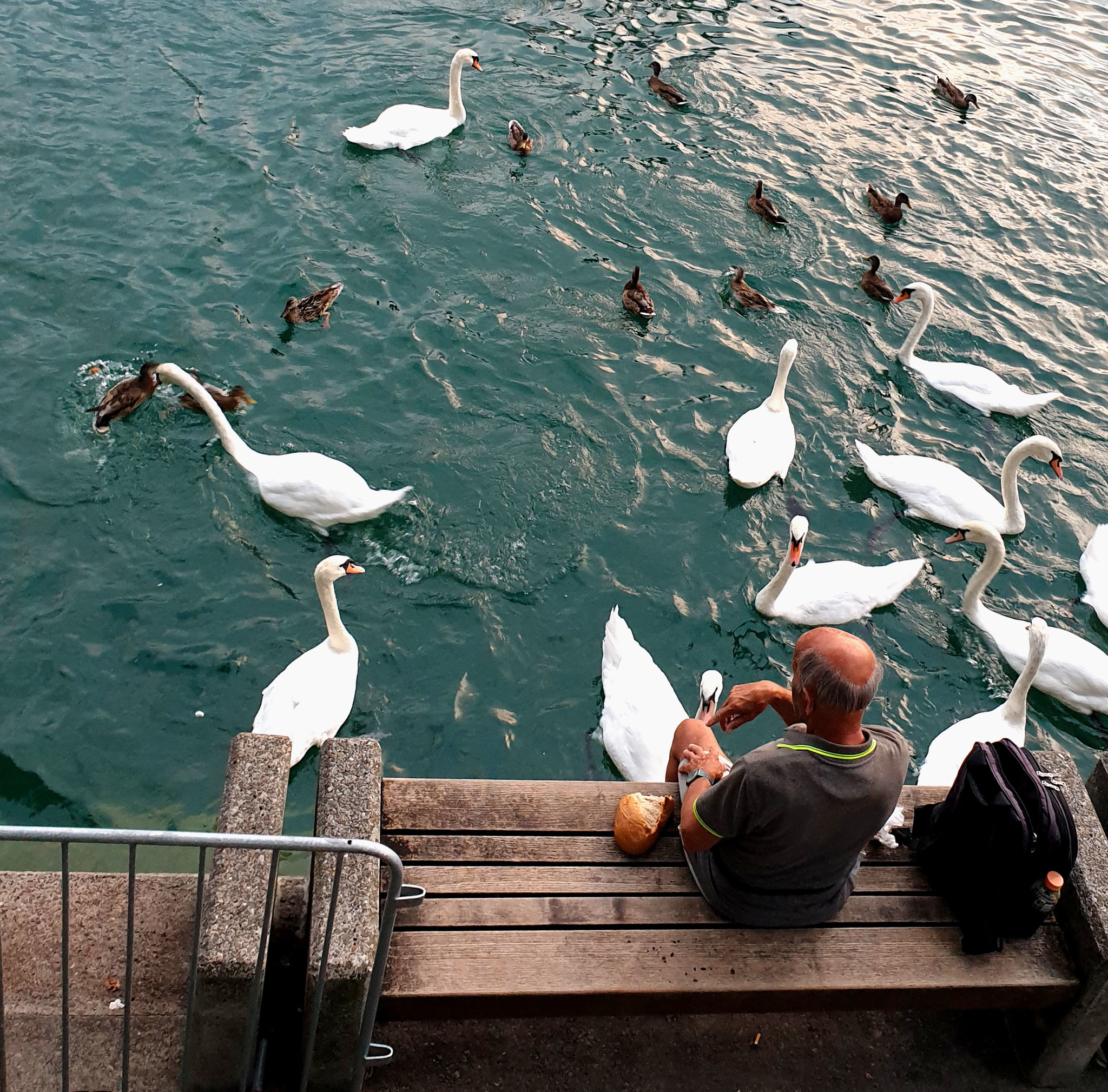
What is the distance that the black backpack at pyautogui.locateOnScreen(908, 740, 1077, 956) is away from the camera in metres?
4.21

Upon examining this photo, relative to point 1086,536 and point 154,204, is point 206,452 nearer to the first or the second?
point 154,204

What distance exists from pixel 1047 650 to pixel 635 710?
3.44 meters

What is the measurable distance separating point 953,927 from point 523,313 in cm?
768

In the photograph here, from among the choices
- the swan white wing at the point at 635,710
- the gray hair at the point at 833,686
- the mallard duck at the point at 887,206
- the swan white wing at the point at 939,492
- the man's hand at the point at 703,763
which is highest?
the gray hair at the point at 833,686

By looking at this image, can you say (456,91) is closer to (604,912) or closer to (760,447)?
(760,447)

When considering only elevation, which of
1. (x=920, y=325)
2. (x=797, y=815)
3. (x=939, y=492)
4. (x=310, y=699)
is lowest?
(x=310, y=699)

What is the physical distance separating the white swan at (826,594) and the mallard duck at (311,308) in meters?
5.03

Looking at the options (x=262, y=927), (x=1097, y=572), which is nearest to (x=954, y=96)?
(x=1097, y=572)

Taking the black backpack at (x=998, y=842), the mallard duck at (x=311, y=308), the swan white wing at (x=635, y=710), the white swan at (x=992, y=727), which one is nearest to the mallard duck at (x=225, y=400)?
the mallard duck at (x=311, y=308)

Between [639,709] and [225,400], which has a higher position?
[639,709]

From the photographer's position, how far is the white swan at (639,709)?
658cm

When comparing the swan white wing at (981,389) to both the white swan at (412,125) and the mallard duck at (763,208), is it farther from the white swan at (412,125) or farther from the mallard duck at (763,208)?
the white swan at (412,125)

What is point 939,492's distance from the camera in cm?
933

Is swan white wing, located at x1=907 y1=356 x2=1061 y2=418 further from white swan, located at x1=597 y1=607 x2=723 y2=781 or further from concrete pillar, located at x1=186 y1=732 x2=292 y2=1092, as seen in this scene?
concrete pillar, located at x1=186 y1=732 x2=292 y2=1092
